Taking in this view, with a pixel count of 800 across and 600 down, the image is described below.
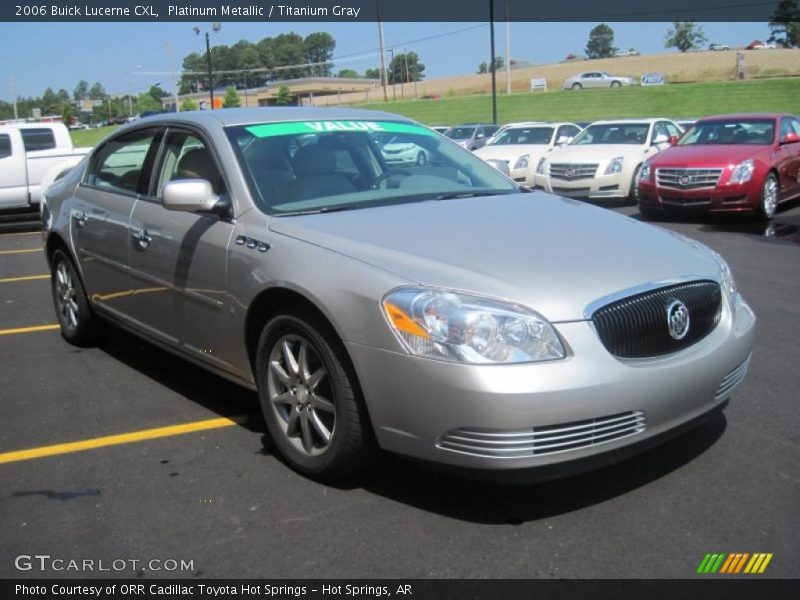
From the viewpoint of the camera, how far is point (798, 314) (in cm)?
624

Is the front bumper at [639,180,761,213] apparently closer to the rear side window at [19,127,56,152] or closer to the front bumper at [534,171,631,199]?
the front bumper at [534,171,631,199]

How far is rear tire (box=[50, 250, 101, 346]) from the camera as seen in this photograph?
5.71 m

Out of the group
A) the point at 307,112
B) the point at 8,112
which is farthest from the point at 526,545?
the point at 8,112

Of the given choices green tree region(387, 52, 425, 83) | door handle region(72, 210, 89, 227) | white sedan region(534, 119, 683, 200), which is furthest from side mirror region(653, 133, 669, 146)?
green tree region(387, 52, 425, 83)

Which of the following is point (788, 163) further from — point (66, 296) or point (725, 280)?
point (66, 296)

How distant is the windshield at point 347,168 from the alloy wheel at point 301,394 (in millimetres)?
732

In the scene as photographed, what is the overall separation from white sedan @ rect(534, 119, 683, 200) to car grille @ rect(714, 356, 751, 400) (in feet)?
36.7

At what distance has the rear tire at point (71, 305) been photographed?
5.71m

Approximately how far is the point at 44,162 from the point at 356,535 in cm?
1342

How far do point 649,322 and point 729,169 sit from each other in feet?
29.0

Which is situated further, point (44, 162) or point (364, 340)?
point (44, 162)

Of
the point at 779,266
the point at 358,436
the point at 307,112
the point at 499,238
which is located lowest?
the point at 779,266

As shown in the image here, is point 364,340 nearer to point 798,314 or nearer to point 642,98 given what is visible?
point 798,314
